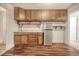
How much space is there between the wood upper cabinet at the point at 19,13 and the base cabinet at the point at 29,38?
3.06 feet

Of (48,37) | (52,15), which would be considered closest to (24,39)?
(48,37)

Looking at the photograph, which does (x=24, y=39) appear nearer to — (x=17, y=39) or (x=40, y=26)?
(x=17, y=39)

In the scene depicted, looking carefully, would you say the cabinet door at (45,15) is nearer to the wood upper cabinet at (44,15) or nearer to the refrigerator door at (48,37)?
the wood upper cabinet at (44,15)

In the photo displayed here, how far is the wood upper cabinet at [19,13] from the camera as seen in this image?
764 centimetres

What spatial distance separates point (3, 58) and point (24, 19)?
6.14 meters

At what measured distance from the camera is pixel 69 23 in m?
8.02

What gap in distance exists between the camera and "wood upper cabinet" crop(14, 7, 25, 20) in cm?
764

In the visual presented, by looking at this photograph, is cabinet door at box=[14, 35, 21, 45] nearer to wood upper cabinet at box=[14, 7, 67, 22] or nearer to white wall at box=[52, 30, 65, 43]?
wood upper cabinet at box=[14, 7, 67, 22]

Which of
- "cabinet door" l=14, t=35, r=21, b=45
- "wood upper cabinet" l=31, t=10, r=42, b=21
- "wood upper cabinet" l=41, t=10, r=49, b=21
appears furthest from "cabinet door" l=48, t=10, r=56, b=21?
"cabinet door" l=14, t=35, r=21, b=45

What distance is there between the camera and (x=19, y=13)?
7.89 meters

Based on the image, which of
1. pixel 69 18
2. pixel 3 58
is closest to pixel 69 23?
pixel 69 18

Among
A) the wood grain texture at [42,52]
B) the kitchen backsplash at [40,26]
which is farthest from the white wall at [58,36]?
the wood grain texture at [42,52]

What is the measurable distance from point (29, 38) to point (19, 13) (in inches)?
58.8

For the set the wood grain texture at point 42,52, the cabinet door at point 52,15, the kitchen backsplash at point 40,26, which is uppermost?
the cabinet door at point 52,15
